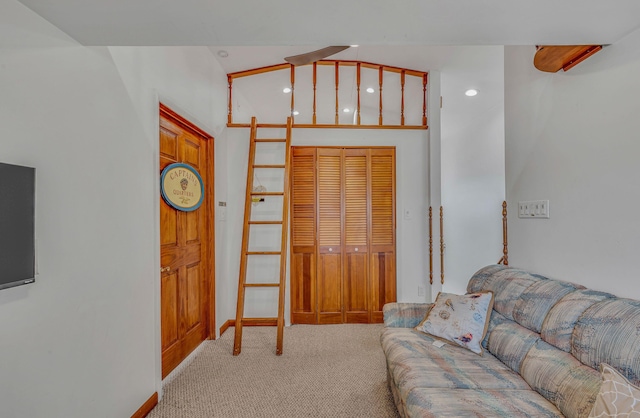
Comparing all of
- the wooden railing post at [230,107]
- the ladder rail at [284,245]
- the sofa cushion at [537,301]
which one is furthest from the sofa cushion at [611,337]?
the wooden railing post at [230,107]

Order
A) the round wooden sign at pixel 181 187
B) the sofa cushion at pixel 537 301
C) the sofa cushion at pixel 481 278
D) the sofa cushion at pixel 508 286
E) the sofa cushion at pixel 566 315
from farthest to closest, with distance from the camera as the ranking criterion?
the round wooden sign at pixel 181 187 → the sofa cushion at pixel 481 278 → the sofa cushion at pixel 508 286 → the sofa cushion at pixel 537 301 → the sofa cushion at pixel 566 315

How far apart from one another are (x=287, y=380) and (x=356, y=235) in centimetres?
161

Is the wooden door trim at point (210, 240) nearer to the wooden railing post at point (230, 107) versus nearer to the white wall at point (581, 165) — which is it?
the wooden railing post at point (230, 107)

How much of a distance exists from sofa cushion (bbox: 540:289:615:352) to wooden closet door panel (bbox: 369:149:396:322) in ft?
6.29

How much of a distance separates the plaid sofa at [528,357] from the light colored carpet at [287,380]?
46cm

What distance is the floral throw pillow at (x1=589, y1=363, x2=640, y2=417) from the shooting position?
98cm

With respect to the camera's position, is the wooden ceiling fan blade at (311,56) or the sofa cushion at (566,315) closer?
the sofa cushion at (566,315)

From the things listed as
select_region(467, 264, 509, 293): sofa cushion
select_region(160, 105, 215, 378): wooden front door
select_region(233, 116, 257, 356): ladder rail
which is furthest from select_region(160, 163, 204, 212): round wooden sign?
select_region(467, 264, 509, 293): sofa cushion

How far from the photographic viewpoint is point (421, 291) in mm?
3391

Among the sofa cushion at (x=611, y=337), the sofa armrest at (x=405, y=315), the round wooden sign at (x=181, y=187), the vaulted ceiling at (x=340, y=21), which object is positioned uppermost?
the vaulted ceiling at (x=340, y=21)

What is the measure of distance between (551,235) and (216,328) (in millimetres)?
2835

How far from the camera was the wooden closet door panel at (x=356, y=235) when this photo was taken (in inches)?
134

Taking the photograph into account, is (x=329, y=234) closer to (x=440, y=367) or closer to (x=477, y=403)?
(x=440, y=367)

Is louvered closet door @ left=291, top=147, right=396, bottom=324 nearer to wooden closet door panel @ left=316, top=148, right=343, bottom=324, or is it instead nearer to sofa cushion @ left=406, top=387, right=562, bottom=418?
wooden closet door panel @ left=316, top=148, right=343, bottom=324
